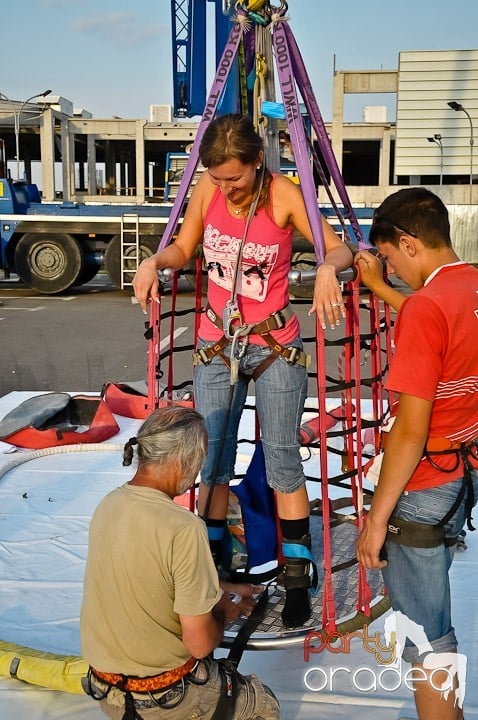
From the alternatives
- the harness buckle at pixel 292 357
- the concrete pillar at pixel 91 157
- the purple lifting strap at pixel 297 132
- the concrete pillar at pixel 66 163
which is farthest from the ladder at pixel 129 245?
the concrete pillar at pixel 91 157

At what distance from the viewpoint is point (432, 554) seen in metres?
1.89

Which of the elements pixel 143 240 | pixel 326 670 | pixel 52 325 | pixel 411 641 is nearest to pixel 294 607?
pixel 326 670

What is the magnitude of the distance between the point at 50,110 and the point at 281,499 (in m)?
29.2

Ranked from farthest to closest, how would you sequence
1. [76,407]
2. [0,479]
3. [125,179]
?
[125,179], [76,407], [0,479]

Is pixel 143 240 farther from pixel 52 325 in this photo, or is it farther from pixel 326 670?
pixel 326 670

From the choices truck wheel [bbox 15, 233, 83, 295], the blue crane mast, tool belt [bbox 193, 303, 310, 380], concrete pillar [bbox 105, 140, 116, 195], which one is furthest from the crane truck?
concrete pillar [bbox 105, 140, 116, 195]

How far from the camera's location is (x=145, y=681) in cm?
184

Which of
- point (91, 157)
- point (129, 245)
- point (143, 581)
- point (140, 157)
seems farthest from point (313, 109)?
point (91, 157)

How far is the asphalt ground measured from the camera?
8.02 m

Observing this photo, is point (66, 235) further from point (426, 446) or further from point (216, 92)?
point (426, 446)

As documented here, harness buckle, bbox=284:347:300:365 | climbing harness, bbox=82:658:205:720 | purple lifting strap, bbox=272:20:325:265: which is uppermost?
Answer: purple lifting strap, bbox=272:20:325:265

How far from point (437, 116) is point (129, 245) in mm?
19784

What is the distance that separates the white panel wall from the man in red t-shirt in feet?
99.3

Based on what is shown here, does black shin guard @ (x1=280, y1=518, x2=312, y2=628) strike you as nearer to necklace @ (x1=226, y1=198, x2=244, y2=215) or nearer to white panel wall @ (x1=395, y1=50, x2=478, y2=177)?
necklace @ (x1=226, y1=198, x2=244, y2=215)
